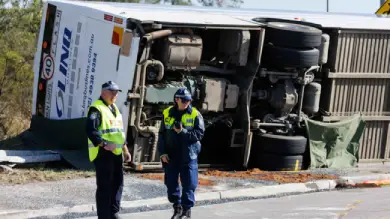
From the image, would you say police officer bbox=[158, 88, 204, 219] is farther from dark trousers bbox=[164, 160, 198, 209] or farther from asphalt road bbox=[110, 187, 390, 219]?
asphalt road bbox=[110, 187, 390, 219]

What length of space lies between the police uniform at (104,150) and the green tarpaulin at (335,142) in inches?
245

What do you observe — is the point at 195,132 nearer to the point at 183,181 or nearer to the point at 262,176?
the point at 183,181

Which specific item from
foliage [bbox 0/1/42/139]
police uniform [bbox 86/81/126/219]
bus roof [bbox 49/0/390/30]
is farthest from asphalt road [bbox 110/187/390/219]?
foliage [bbox 0/1/42/139]

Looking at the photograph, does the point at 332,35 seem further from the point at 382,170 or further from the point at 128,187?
the point at 128,187

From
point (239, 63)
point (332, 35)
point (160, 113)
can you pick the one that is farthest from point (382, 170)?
point (160, 113)

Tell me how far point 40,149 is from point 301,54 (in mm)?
4717

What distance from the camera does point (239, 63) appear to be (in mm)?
13797

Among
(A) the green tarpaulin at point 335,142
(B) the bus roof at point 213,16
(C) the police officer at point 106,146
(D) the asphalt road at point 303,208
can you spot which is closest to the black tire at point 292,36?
(B) the bus roof at point 213,16

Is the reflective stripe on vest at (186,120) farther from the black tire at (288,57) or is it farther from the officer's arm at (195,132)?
the black tire at (288,57)

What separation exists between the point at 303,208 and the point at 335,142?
3955mm

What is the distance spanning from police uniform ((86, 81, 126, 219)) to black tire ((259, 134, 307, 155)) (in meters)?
5.33

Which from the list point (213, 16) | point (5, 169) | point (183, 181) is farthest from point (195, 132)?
point (213, 16)

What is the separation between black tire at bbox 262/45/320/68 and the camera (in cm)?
1401

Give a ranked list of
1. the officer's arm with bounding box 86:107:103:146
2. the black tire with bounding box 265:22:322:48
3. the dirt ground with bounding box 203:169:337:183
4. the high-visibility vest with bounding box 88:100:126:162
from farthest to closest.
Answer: the black tire with bounding box 265:22:322:48
the dirt ground with bounding box 203:169:337:183
the high-visibility vest with bounding box 88:100:126:162
the officer's arm with bounding box 86:107:103:146
